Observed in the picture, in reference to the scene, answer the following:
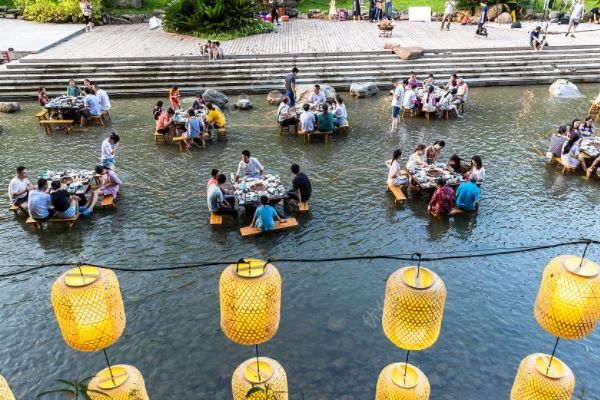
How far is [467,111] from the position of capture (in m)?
19.6

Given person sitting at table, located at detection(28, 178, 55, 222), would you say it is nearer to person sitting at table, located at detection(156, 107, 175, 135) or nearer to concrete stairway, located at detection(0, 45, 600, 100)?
person sitting at table, located at detection(156, 107, 175, 135)

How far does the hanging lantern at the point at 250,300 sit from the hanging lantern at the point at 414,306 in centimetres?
138

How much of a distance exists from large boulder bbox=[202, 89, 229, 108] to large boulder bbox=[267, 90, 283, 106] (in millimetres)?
1965

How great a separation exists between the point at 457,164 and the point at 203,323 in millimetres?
8472

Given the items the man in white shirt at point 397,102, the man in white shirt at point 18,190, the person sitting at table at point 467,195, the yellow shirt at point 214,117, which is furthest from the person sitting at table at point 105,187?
the man in white shirt at point 397,102

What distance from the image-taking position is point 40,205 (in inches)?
446

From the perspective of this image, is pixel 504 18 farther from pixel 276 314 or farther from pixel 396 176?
pixel 276 314

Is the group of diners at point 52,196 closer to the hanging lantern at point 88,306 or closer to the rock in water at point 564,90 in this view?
the hanging lantern at point 88,306

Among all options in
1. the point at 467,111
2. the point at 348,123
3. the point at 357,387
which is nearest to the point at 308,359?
the point at 357,387

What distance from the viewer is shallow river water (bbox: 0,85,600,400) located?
798cm

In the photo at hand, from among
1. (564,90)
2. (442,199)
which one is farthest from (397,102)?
(564,90)

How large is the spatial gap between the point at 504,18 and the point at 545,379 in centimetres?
3230

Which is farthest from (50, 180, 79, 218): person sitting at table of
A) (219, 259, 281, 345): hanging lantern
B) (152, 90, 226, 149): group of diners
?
(219, 259, 281, 345): hanging lantern

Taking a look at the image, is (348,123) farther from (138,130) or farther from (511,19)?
(511,19)
